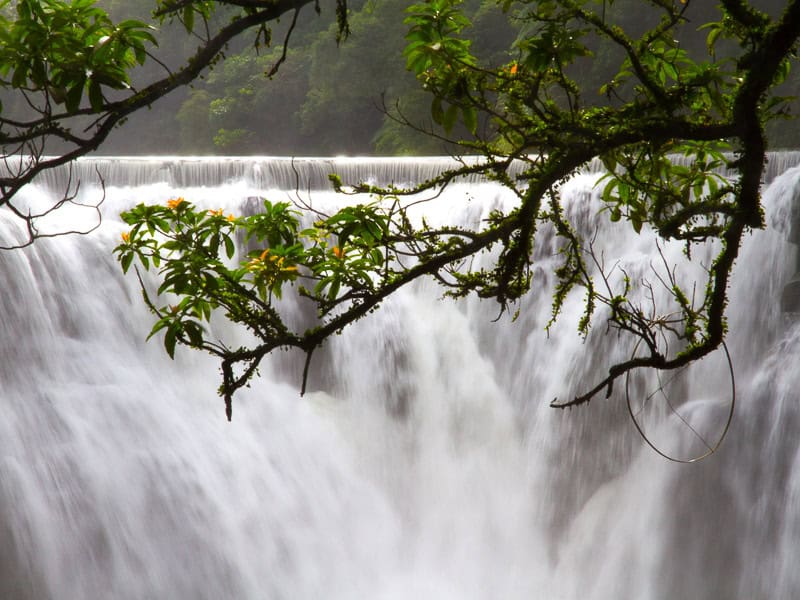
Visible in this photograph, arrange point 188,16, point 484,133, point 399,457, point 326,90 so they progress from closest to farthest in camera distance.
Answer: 1. point 484,133
2. point 188,16
3. point 399,457
4. point 326,90

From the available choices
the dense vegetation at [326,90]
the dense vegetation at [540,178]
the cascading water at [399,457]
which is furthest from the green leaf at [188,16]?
the dense vegetation at [326,90]

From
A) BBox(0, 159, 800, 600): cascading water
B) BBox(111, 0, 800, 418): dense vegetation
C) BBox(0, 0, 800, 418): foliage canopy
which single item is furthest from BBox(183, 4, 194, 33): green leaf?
BBox(0, 159, 800, 600): cascading water

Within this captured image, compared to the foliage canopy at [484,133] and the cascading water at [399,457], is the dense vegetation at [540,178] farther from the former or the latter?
the cascading water at [399,457]

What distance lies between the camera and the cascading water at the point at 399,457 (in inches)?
213

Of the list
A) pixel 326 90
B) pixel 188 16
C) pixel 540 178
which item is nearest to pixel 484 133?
pixel 540 178

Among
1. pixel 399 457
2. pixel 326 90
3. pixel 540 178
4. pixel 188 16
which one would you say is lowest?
pixel 399 457

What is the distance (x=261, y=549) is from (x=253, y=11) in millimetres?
5389

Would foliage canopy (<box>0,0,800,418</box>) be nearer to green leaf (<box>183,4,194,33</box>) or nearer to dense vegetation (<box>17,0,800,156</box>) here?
green leaf (<box>183,4,194,33</box>)

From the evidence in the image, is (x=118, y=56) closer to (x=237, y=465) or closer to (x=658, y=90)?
(x=658, y=90)

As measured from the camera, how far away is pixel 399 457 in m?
8.12

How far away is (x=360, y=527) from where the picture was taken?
7086 millimetres

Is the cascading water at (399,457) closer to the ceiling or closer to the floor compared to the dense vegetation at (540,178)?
closer to the floor

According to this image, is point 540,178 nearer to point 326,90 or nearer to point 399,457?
point 399,457

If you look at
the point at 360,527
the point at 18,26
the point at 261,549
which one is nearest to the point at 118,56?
the point at 18,26
